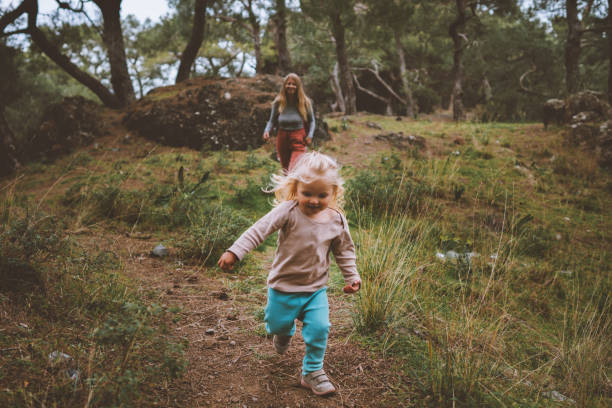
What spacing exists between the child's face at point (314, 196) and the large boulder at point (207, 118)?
20.4 ft

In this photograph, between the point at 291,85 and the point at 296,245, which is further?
the point at 291,85

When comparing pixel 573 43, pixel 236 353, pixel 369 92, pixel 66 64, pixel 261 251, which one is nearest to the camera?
pixel 236 353

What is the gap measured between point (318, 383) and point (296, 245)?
2.66 feet

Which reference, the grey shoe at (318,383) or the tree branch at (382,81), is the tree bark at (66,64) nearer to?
the grey shoe at (318,383)

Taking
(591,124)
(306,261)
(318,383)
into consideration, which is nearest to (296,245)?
(306,261)

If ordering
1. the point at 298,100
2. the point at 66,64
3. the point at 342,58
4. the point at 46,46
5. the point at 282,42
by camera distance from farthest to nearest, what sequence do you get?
1. the point at 342,58
2. the point at 282,42
3. the point at 66,64
4. the point at 46,46
5. the point at 298,100

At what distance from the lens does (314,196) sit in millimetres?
2061

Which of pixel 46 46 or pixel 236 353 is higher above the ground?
pixel 46 46

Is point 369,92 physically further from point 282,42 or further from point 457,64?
point 282,42

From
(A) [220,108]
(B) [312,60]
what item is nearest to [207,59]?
(B) [312,60]

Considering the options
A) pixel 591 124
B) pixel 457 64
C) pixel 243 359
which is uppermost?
pixel 457 64

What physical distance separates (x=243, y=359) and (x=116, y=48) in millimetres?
10620

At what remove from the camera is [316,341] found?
1.99m

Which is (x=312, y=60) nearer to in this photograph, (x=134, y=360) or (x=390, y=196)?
(x=390, y=196)
